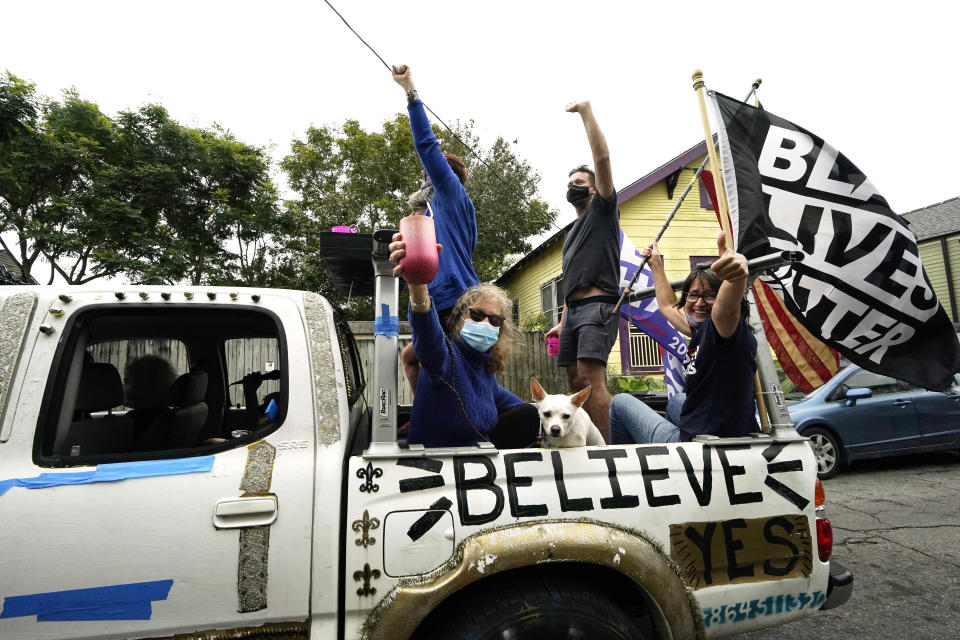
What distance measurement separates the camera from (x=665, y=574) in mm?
1746

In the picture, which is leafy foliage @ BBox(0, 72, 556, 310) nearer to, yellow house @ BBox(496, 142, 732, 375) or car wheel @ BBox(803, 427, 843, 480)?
yellow house @ BBox(496, 142, 732, 375)

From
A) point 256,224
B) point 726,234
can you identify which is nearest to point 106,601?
point 726,234

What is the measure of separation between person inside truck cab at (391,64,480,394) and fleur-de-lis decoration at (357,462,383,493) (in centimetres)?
112

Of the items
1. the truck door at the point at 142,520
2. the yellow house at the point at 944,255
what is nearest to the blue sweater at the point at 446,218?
the truck door at the point at 142,520

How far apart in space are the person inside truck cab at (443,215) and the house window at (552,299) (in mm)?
11206

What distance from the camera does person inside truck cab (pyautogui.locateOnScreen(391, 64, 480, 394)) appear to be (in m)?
2.83

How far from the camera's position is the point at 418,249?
64.0 inches

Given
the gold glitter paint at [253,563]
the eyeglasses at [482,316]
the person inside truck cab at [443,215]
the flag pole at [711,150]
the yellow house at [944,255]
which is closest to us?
the gold glitter paint at [253,563]

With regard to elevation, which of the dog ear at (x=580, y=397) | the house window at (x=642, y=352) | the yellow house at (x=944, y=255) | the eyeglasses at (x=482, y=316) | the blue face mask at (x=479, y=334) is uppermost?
the yellow house at (x=944, y=255)

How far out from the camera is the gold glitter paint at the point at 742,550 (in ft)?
5.95

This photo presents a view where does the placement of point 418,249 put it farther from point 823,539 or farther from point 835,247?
point 835,247

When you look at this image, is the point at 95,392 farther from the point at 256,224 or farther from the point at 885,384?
the point at 256,224

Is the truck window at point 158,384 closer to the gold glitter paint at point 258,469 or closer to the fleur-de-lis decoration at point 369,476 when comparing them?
the gold glitter paint at point 258,469

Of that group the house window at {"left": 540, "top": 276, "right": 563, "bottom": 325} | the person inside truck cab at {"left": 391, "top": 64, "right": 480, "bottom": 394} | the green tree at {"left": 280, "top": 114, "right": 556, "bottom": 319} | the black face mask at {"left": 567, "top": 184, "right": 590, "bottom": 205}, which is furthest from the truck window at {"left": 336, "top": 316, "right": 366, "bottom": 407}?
the green tree at {"left": 280, "top": 114, "right": 556, "bottom": 319}
